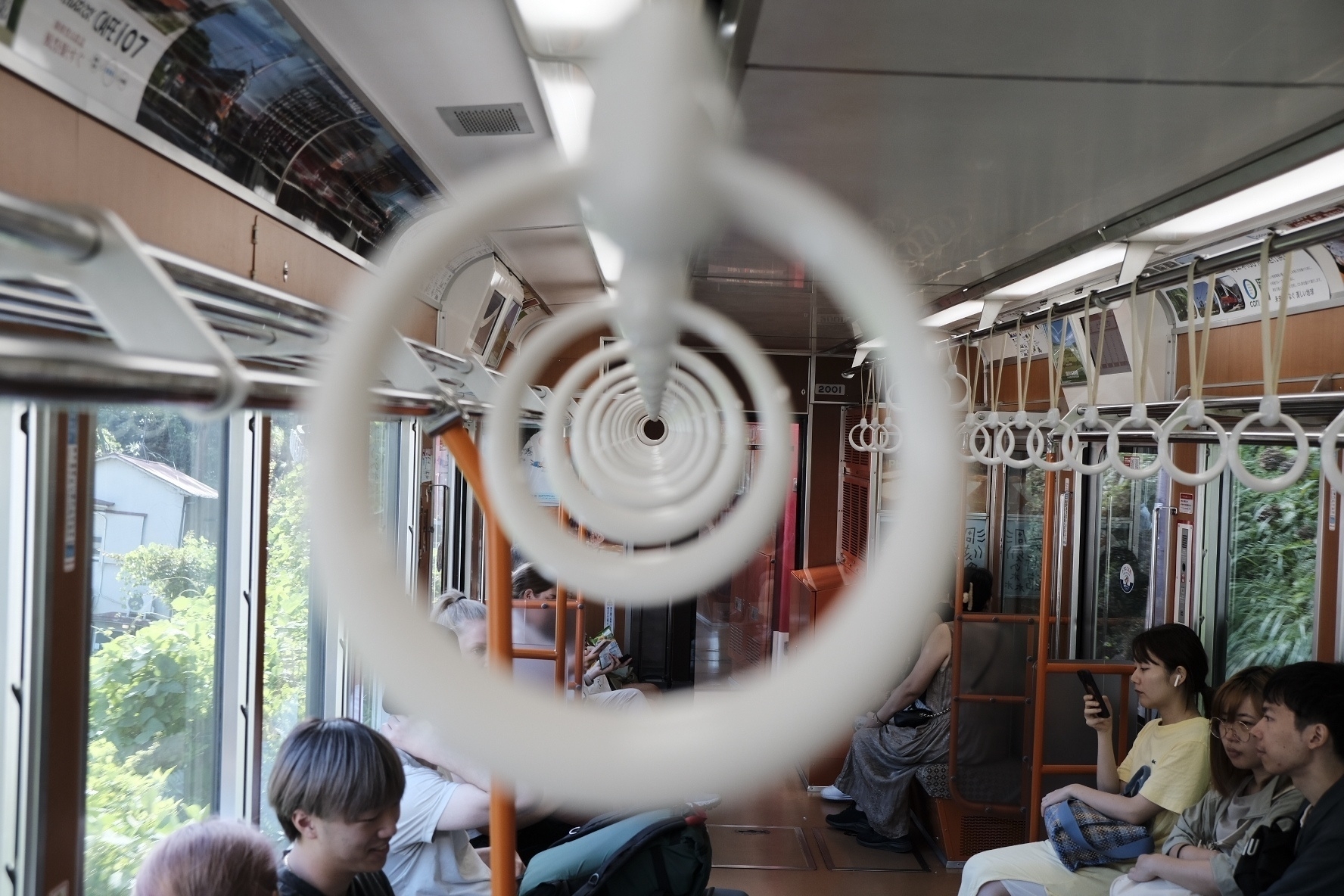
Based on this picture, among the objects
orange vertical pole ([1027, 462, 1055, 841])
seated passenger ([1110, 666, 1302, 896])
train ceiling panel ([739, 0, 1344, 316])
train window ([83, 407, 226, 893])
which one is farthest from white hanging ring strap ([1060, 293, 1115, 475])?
train window ([83, 407, 226, 893])

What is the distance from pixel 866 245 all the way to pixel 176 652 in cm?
314

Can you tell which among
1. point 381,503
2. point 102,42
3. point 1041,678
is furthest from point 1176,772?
point 102,42

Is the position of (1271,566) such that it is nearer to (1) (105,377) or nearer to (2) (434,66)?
(2) (434,66)

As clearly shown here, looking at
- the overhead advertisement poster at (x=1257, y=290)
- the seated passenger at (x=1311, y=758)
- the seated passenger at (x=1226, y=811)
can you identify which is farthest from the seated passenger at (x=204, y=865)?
the overhead advertisement poster at (x=1257, y=290)

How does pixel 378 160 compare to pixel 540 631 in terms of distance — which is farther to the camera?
pixel 540 631

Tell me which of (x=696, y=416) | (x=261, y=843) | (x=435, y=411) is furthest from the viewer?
(x=261, y=843)

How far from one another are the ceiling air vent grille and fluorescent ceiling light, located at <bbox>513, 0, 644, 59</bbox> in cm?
85

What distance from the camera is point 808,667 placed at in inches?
10.3

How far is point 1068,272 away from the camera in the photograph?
3801 millimetres

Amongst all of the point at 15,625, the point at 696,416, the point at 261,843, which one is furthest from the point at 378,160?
the point at 696,416

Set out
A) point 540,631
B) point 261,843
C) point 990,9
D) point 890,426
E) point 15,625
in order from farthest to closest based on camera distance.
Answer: point 890,426, point 540,631, point 261,843, point 15,625, point 990,9

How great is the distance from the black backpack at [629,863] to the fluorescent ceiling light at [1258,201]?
250cm

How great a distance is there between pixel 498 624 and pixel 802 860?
16.9ft

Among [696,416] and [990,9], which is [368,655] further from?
[990,9]
